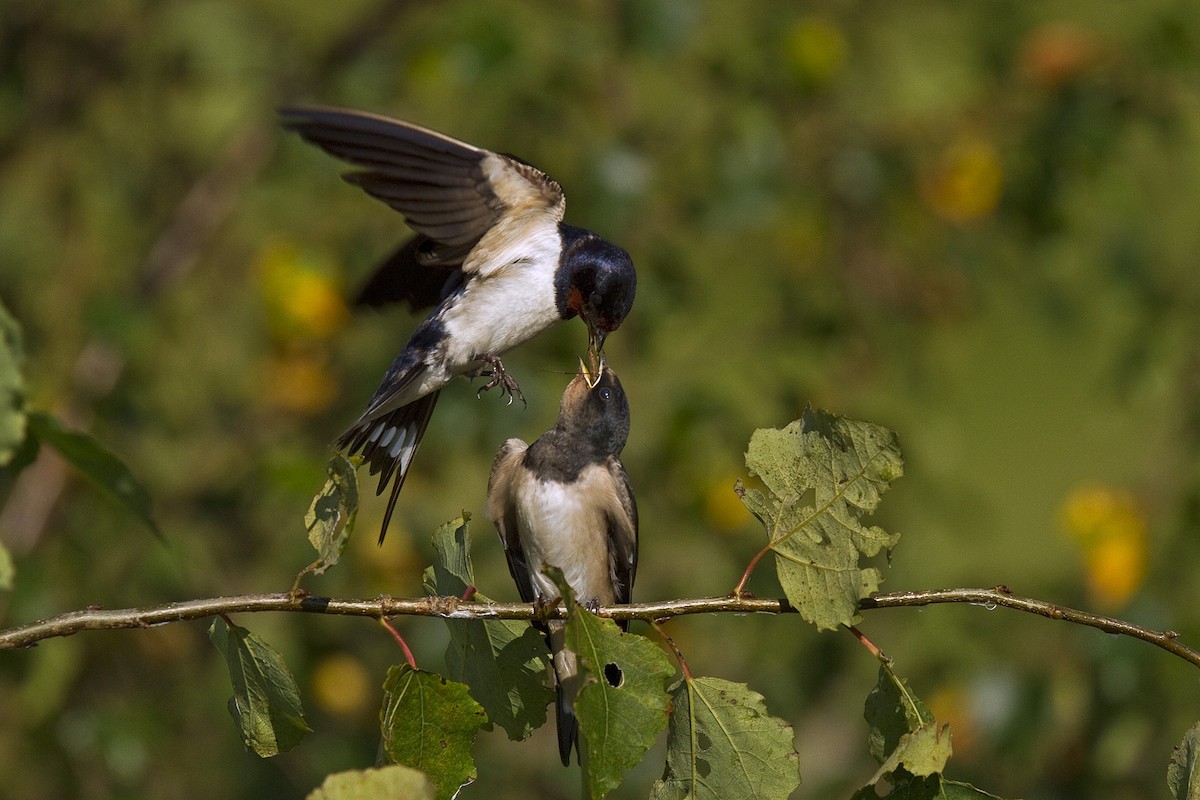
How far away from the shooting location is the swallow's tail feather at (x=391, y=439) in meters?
2.87

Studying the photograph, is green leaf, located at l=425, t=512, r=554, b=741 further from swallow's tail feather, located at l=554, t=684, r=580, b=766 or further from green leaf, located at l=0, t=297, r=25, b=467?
swallow's tail feather, located at l=554, t=684, r=580, b=766

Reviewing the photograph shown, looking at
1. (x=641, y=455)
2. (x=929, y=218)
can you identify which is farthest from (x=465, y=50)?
(x=929, y=218)

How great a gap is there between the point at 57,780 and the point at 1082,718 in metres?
3.05

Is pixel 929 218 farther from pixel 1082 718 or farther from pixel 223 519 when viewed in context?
pixel 223 519

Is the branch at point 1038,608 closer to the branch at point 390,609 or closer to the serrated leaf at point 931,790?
the branch at point 390,609

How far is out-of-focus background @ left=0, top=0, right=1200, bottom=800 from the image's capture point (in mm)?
4059

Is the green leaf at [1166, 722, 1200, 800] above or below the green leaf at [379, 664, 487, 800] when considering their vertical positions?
above

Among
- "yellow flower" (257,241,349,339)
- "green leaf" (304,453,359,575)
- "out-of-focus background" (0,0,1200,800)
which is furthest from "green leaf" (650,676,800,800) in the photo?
"yellow flower" (257,241,349,339)

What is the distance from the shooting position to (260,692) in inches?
71.0

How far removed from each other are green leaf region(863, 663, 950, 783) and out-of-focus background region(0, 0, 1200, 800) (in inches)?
79.2

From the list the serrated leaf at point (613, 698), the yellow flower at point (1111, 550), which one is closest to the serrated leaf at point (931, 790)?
the serrated leaf at point (613, 698)

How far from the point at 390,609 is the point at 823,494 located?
59 centimetres

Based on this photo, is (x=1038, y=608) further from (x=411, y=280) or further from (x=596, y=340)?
(x=411, y=280)

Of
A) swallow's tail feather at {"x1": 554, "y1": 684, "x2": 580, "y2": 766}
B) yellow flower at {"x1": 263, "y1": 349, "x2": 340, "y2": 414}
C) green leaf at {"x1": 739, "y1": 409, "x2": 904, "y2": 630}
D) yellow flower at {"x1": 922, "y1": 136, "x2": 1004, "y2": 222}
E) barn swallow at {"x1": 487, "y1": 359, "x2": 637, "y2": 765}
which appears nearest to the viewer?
green leaf at {"x1": 739, "y1": 409, "x2": 904, "y2": 630}
